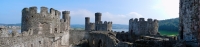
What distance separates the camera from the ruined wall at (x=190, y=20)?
17.5m

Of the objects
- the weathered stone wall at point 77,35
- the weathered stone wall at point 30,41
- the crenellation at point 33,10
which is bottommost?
the weathered stone wall at point 77,35

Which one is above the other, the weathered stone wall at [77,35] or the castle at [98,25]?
the castle at [98,25]

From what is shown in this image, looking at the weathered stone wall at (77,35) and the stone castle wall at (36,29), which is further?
the weathered stone wall at (77,35)

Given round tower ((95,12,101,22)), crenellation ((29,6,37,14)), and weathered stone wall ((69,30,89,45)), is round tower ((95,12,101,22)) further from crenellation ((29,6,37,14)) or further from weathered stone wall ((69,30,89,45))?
crenellation ((29,6,37,14))

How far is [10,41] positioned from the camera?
17.9m

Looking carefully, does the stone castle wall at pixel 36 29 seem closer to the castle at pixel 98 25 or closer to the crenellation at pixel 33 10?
the crenellation at pixel 33 10

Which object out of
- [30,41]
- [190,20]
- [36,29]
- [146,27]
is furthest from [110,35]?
[190,20]

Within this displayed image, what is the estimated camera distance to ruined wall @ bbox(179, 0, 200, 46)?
1752cm

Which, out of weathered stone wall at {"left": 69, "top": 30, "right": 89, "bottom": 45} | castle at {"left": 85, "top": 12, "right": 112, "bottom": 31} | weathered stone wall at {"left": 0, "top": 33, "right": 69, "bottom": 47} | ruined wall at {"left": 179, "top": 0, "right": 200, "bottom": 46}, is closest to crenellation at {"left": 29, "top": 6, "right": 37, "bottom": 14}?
weathered stone wall at {"left": 0, "top": 33, "right": 69, "bottom": 47}

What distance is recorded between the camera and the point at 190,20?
18.4m

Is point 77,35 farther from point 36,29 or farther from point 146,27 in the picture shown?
point 36,29

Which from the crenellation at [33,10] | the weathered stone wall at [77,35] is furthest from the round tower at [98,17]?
the crenellation at [33,10]

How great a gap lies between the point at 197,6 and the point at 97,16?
49.4 meters

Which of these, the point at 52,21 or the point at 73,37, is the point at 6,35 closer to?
the point at 52,21
